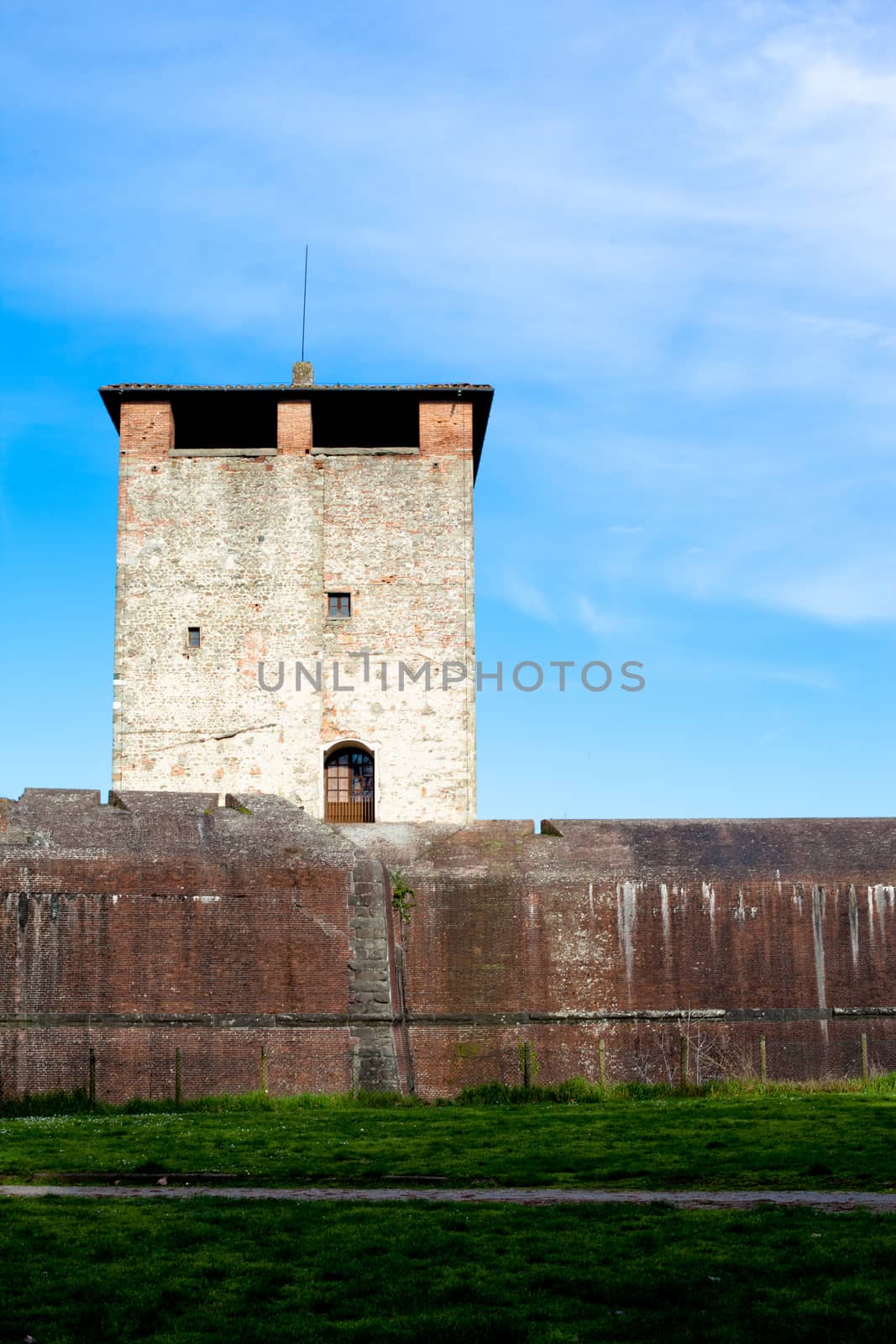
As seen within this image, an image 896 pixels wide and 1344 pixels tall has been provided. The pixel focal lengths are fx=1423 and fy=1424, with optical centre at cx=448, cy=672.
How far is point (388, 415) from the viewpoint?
29.4 meters

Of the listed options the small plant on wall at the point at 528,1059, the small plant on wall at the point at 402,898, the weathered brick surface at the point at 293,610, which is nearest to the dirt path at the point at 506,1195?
the small plant on wall at the point at 528,1059

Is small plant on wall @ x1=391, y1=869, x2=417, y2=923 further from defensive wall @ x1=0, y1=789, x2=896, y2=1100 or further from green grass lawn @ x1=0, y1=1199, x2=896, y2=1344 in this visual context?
green grass lawn @ x1=0, y1=1199, x2=896, y2=1344

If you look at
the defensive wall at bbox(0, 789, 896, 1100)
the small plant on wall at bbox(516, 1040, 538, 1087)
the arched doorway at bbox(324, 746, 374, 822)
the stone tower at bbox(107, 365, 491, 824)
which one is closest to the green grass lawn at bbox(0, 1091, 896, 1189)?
the defensive wall at bbox(0, 789, 896, 1100)

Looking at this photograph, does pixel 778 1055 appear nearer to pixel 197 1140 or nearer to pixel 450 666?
pixel 450 666

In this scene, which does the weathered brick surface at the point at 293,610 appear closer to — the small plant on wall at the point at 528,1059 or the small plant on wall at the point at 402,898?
the small plant on wall at the point at 402,898

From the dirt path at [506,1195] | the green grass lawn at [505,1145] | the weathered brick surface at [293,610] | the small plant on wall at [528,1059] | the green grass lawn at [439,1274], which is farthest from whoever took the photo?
the weathered brick surface at [293,610]

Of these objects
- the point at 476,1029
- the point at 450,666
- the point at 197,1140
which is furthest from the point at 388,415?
the point at 197,1140

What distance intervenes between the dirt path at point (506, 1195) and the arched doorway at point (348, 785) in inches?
614

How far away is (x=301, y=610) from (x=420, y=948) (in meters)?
7.80

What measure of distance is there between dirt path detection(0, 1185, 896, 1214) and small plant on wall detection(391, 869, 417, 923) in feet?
36.3

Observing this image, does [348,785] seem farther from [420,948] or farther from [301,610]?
[420,948]

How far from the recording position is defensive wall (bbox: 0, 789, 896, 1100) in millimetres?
19422

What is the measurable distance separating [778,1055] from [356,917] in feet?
21.9

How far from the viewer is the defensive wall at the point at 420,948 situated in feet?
63.7
